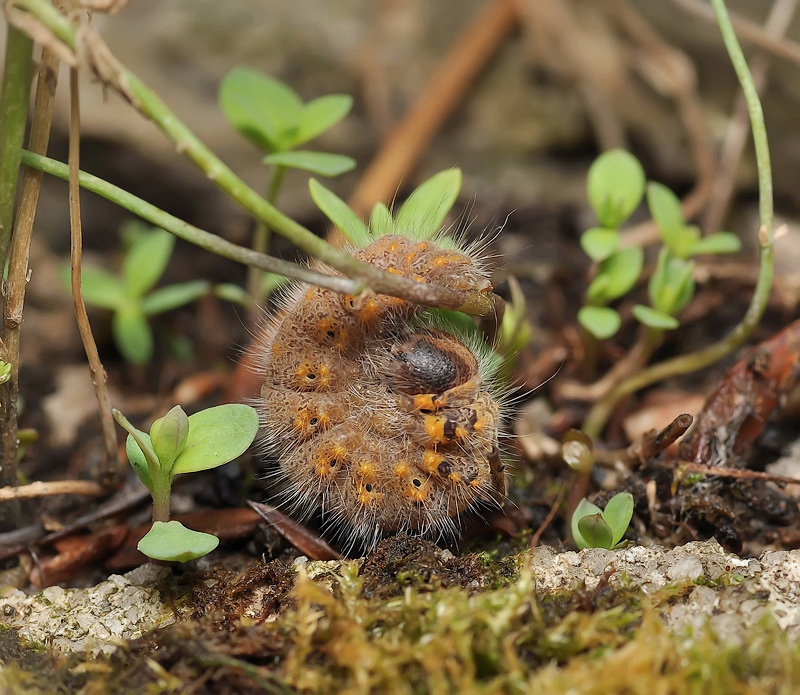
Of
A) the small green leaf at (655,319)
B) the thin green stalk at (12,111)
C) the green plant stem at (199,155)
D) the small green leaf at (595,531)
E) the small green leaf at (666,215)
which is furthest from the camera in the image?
the small green leaf at (666,215)

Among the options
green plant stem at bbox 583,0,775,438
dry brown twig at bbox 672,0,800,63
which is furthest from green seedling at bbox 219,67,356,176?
dry brown twig at bbox 672,0,800,63

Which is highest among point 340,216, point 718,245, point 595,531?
point 718,245

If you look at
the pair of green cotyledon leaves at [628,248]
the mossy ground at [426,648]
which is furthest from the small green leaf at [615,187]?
the mossy ground at [426,648]

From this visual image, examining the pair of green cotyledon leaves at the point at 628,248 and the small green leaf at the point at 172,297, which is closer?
the pair of green cotyledon leaves at the point at 628,248

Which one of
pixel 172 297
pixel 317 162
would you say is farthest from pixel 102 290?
pixel 317 162

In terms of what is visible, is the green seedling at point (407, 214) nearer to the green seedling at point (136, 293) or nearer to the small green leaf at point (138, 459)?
the small green leaf at point (138, 459)

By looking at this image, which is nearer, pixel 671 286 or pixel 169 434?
pixel 169 434

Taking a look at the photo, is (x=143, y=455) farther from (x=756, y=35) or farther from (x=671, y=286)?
(x=756, y=35)
